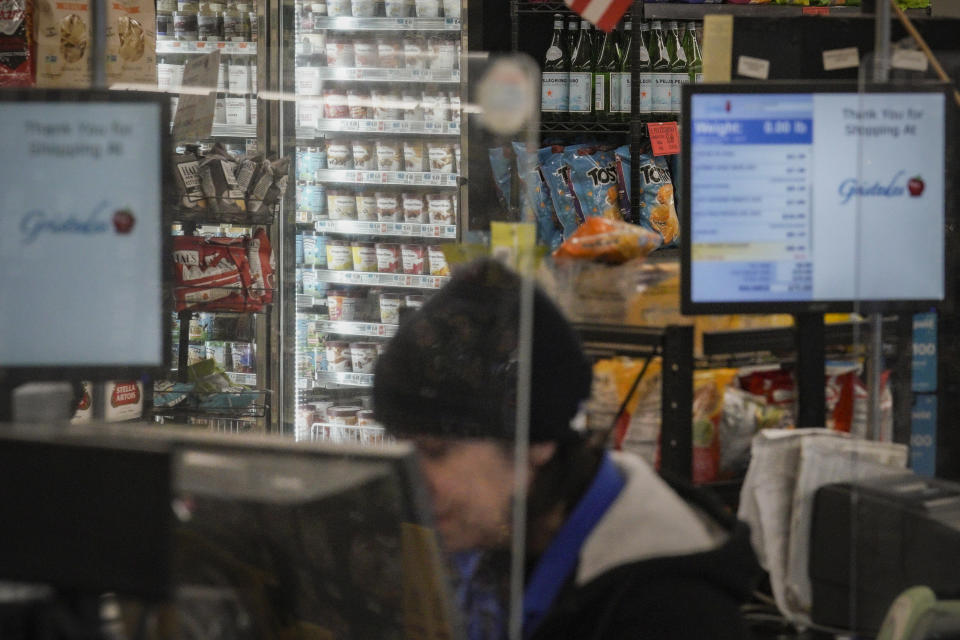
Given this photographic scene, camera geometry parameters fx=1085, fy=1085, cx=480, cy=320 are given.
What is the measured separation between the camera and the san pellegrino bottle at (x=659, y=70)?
5.05 metres

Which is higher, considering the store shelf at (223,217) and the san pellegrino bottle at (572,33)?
the san pellegrino bottle at (572,33)

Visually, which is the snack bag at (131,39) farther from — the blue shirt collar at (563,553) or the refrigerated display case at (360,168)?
the blue shirt collar at (563,553)

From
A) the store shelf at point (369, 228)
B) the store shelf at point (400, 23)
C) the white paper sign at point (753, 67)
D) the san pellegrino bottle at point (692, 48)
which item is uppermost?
the san pellegrino bottle at point (692, 48)

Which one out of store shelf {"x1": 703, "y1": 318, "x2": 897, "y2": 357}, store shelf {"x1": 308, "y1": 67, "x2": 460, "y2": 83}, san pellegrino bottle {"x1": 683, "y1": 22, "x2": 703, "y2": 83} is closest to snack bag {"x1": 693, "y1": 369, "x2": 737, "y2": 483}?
store shelf {"x1": 703, "y1": 318, "x2": 897, "y2": 357}

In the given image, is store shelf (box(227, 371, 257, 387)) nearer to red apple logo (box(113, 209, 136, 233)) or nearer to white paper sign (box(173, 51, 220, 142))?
white paper sign (box(173, 51, 220, 142))

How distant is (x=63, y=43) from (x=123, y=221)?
108 cm

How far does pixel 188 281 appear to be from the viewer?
3.30m

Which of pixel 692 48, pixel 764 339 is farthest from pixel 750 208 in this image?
pixel 692 48

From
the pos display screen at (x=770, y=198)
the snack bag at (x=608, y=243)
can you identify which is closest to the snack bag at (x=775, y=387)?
the pos display screen at (x=770, y=198)

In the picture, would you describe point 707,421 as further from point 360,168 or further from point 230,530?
point 360,168

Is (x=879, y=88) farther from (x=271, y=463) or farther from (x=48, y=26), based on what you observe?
(x=48, y=26)

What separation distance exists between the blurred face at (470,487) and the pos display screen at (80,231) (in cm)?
66

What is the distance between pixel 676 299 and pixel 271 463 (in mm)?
1279

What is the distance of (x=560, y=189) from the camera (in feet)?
16.7
